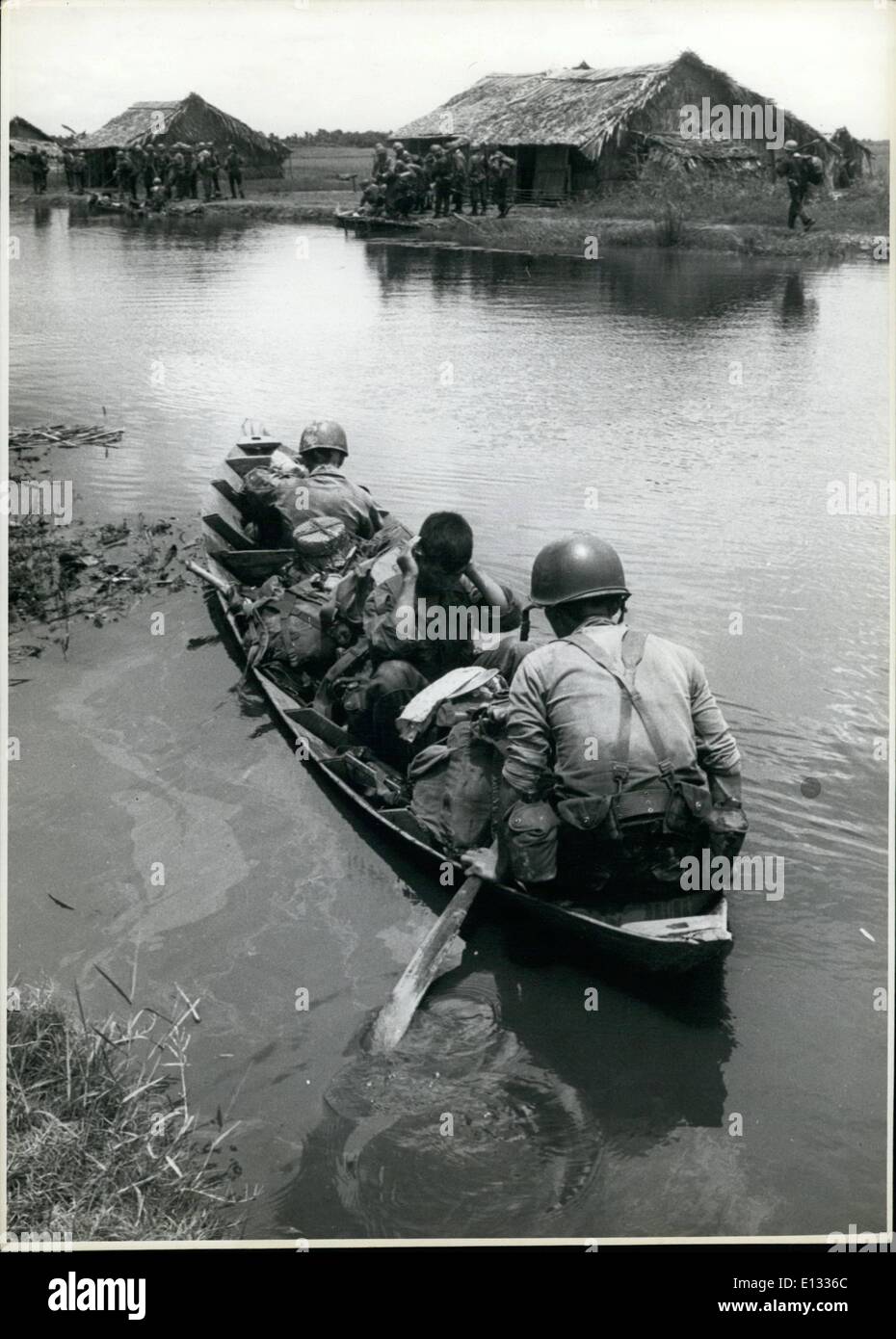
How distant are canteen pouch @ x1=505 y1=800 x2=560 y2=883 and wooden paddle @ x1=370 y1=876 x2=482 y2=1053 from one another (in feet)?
1.73

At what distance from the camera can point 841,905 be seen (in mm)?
6863

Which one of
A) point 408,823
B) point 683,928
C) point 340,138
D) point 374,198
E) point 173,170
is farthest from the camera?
point 340,138

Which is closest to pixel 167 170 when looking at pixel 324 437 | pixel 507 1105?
pixel 324 437

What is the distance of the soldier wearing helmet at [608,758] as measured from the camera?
5.72 m

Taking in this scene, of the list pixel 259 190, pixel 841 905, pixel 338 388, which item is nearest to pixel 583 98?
pixel 338 388

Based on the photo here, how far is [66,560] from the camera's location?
11.9 metres

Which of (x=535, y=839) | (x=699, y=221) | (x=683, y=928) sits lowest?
(x=683, y=928)

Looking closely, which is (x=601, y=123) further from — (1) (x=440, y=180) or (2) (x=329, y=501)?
(2) (x=329, y=501)

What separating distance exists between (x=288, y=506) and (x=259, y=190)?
123 ft

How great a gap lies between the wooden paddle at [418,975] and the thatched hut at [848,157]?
2323cm

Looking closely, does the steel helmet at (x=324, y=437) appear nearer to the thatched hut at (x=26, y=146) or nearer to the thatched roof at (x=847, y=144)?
the thatched roof at (x=847, y=144)

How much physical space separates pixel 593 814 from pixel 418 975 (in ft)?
4.00

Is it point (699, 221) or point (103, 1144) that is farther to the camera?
point (699, 221)

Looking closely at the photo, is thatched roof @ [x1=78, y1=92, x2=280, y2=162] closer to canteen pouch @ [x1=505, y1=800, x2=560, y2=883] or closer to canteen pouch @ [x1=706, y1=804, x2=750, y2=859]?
canteen pouch @ [x1=505, y1=800, x2=560, y2=883]
